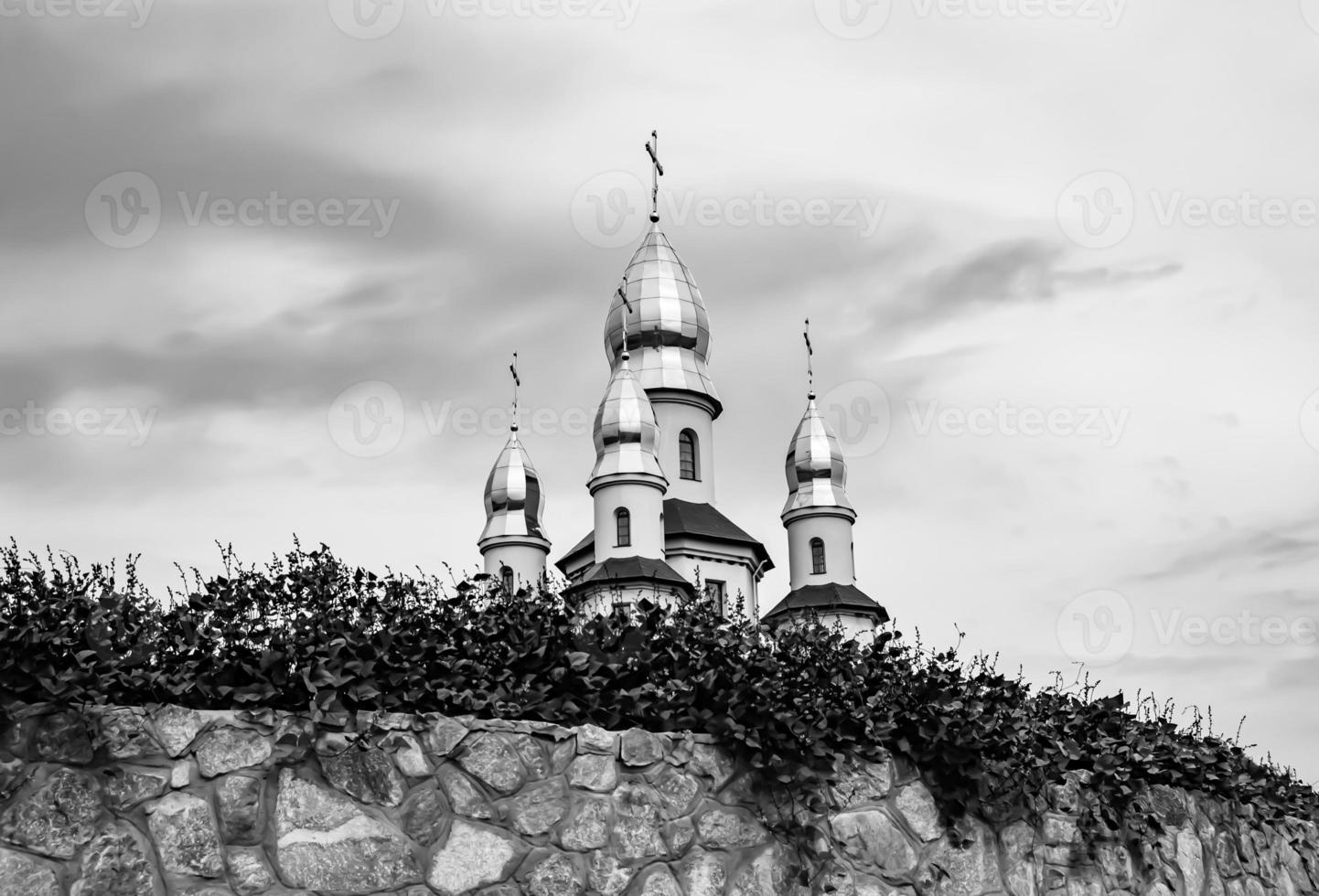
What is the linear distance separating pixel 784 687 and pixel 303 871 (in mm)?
2590

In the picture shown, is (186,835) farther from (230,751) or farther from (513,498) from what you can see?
(513,498)

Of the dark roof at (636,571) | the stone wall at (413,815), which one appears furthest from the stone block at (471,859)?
the dark roof at (636,571)

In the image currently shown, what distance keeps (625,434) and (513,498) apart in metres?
7.67

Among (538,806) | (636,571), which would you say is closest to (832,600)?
(636,571)

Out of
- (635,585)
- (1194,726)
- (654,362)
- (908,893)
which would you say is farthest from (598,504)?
(908,893)

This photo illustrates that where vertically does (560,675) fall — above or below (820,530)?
below

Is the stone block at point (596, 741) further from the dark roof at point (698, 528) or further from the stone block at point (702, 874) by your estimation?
the dark roof at point (698, 528)

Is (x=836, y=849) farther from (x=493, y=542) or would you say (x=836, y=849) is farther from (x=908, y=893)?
(x=493, y=542)

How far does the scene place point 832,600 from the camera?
38.4 metres

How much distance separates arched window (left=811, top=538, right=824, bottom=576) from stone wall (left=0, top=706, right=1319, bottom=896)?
3266 cm

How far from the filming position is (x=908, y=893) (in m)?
7.23

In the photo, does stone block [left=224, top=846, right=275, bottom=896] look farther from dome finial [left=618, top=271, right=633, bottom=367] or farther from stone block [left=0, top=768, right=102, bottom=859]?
dome finial [left=618, top=271, right=633, bottom=367]

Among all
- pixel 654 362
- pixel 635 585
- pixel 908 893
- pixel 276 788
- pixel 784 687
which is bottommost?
pixel 908 893

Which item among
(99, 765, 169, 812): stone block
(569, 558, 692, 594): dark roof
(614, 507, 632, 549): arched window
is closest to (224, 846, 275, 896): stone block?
(99, 765, 169, 812): stone block
